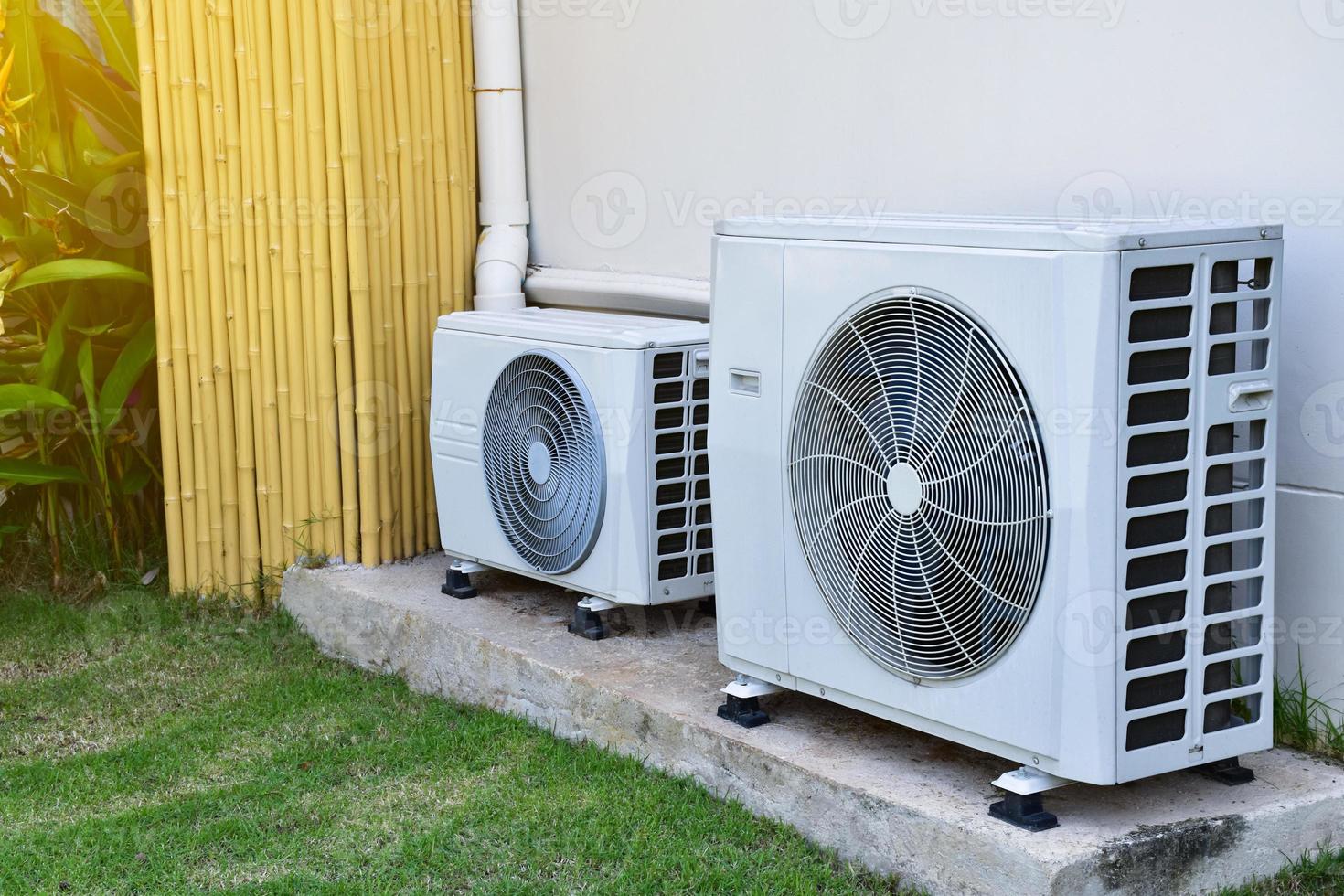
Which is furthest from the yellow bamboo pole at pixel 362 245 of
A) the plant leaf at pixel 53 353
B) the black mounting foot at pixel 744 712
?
the black mounting foot at pixel 744 712

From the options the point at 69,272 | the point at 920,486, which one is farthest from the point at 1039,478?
the point at 69,272

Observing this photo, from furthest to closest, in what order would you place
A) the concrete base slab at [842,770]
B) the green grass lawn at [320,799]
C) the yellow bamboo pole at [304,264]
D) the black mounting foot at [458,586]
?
the yellow bamboo pole at [304,264], the black mounting foot at [458,586], the green grass lawn at [320,799], the concrete base slab at [842,770]

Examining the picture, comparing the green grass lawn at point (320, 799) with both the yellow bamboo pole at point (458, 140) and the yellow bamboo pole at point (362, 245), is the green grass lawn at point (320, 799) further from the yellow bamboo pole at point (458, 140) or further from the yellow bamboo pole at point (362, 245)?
the yellow bamboo pole at point (458, 140)

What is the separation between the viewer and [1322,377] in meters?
2.58

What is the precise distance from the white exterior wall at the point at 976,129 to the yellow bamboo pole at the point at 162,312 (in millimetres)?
1087

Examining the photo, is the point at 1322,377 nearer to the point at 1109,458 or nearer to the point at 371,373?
the point at 1109,458

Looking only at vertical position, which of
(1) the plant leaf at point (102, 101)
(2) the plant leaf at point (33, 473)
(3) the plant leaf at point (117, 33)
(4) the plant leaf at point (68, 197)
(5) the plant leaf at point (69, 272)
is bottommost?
(2) the plant leaf at point (33, 473)

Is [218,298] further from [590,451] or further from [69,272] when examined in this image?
[590,451]

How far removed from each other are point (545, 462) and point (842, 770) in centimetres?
124

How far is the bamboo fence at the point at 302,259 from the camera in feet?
13.4

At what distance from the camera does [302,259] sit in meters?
4.13

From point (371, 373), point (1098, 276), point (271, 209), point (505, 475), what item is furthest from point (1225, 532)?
point (271, 209)

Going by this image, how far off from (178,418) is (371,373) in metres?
0.66

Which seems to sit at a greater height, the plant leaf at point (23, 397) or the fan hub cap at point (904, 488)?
the fan hub cap at point (904, 488)
